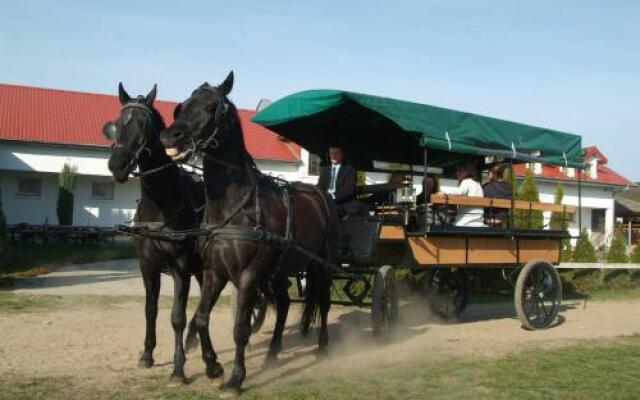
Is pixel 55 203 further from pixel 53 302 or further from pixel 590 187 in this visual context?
pixel 590 187

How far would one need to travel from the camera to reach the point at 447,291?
36.4 ft

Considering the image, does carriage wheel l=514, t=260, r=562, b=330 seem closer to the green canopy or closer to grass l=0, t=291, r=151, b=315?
the green canopy

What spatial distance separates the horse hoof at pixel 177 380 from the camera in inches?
239

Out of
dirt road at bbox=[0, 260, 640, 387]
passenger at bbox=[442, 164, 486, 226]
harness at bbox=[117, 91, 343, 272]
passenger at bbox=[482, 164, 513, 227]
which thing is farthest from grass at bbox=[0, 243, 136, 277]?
passenger at bbox=[482, 164, 513, 227]

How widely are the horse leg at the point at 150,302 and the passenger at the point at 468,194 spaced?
4.46 metres

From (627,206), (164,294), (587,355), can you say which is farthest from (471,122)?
(627,206)

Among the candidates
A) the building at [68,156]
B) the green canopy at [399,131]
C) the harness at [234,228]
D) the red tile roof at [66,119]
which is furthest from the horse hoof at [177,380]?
the red tile roof at [66,119]

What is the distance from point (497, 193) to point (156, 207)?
18.3 feet

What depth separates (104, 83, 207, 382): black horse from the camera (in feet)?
19.6

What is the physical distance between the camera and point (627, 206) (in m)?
43.3

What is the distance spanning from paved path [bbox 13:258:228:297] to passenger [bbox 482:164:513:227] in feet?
21.2

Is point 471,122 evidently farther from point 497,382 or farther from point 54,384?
point 54,384

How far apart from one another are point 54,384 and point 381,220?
4285mm

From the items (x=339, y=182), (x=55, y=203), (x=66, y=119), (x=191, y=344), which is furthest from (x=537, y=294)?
(x=66, y=119)
